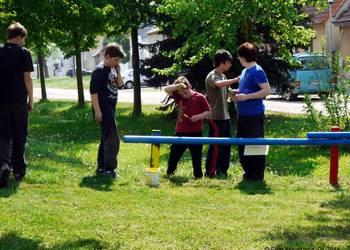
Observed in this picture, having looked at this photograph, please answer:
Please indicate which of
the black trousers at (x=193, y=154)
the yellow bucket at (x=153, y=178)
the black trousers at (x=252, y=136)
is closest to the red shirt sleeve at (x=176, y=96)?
the black trousers at (x=193, y=154)

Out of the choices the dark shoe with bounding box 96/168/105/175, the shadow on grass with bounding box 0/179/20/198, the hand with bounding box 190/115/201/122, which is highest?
the hand with bounding box 190/115/201/122

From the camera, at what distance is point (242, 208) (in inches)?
257

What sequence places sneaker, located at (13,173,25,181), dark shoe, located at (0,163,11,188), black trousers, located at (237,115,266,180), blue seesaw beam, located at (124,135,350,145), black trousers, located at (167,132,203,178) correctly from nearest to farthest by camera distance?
dark shoe, located at (0,163,11,188)
sneaker, located at (13,173,25,181)
blue seesaw beam, located at (124,135,350,145)
black trousers, located at (237,115,266,180)
black trousers, located at (167,132,203,178)

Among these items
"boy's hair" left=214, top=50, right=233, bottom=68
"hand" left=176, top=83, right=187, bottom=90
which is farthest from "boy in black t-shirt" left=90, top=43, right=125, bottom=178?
"boy's hair" left=214, top=50, right=233, bottom=68

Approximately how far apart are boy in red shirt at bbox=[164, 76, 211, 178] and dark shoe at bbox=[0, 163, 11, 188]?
2295 mm

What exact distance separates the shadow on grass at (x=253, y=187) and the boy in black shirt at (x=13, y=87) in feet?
8.53

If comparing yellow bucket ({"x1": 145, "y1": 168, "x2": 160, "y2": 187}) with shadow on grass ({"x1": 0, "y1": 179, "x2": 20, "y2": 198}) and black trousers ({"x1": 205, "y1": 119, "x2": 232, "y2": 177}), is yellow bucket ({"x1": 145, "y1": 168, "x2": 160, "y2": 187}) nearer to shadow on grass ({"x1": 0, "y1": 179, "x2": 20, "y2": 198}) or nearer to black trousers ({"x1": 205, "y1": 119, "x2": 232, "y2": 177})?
black trousers ({"x1": 205, "y1": 119, "x2": 232, "y2": 177})

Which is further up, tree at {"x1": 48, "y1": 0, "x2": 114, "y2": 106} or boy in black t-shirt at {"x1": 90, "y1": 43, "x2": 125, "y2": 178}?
tree at {"x1": 48, "y1": 0, "x2": 114, "y2": 106}

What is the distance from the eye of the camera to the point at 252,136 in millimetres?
8195

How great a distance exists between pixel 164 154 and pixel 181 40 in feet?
22.5

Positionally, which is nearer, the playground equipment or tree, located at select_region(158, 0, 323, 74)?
the playground equipment

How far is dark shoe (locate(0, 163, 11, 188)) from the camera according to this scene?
7125 millimetres

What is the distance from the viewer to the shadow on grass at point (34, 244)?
503cm

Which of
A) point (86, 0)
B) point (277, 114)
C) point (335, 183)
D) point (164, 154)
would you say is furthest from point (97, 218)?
point (277, 114)
